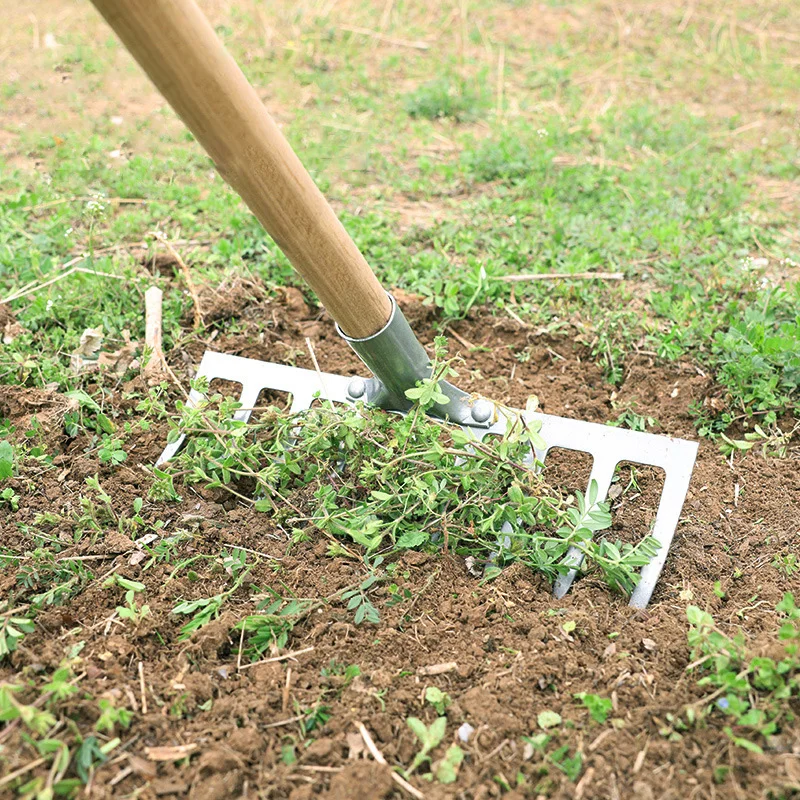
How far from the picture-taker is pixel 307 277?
2.08m

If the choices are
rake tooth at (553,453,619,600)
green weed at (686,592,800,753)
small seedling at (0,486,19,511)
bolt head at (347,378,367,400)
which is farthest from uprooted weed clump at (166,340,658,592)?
small seedling at (0,486,19,511)

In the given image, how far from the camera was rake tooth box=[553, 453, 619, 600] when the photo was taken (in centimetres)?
212

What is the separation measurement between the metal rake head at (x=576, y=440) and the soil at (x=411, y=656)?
0.09m

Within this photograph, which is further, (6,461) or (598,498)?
(6,461)

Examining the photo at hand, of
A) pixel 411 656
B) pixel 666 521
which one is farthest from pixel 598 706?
pixel 666 521

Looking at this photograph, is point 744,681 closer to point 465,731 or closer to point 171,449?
point 465,731

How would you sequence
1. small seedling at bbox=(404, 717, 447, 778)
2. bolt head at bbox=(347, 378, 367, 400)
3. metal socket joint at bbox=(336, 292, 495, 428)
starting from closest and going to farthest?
small seedling at bbox=(404, 717, 447, 778)
metal socket joint at bbox=(336, 292, 495, 428)
bolt head at bbox=(347, 378, 367, 400)

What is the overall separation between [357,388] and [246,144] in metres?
0.91

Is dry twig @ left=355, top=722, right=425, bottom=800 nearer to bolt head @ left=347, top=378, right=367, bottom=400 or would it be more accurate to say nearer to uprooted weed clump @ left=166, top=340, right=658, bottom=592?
uprooted weed clump @ left=166, top=340, right=658, bottom=592

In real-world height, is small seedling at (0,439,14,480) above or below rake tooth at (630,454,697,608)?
above

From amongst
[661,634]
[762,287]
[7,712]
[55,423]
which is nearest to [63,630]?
[7,712]

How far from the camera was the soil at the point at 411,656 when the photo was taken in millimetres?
1657

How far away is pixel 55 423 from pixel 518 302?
66.8 inches

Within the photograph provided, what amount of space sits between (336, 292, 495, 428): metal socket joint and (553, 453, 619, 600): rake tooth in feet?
1.08
